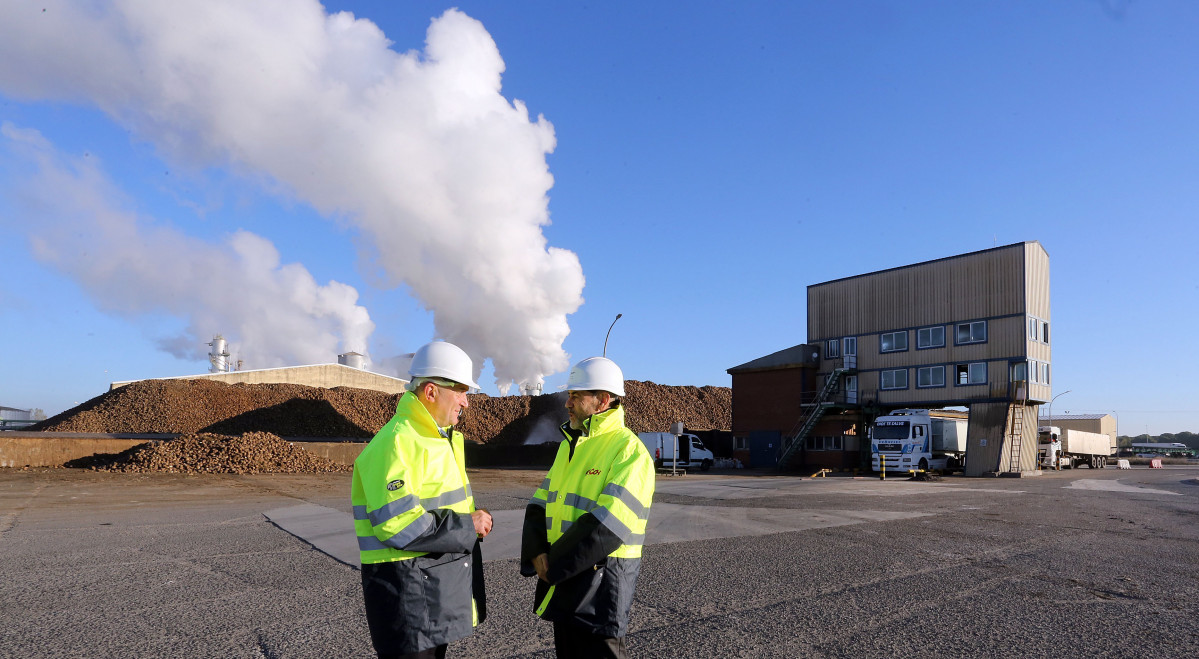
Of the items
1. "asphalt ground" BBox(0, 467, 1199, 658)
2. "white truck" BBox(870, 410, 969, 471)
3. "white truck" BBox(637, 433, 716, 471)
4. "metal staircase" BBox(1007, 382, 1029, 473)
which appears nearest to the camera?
"asphalt ground" BBox(0, 467, 1199, 658)

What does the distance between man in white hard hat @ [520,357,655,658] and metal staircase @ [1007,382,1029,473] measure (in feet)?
116

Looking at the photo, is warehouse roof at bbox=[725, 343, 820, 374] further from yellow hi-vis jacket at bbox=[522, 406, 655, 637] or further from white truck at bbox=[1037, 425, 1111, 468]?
yellow hi-vis jacket at bbox=[522, 406, 655, 637]

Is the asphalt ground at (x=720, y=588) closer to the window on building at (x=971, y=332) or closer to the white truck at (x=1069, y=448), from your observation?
the window on building at (x=971, y=332)

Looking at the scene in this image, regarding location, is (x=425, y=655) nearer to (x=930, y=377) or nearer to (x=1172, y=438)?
(x=930, y=377)

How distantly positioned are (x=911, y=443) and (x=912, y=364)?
613 centimetres

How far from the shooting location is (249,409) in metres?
49.4

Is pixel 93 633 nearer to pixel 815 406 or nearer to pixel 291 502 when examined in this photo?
pixel 291 502

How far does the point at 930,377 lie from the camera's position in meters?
36.8

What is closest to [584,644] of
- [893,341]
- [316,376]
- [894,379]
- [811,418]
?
[811,418]

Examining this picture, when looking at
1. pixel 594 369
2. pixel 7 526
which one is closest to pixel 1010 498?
pixel 594 369

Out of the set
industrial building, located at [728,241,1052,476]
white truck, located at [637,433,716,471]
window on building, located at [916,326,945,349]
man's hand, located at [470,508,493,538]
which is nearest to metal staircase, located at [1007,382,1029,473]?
industrial building, located at [728,241,1052,476]

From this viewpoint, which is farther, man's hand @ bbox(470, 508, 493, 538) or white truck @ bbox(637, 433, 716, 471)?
white truck @ bbox(637, 433, 716, 471)

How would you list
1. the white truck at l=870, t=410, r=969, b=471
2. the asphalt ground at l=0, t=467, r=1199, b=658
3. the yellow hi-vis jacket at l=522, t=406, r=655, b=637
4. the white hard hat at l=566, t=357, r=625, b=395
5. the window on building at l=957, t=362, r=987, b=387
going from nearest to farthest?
the yellow hi-vis jacket at l=522, t=406, r=655, b=637, the white hard hat at l=566, t=357, r=625, b=395, the asphalt ground at l=0, t=467, r=1199, b=658, the white truck at l=870, t=410, r=969, b=471, the window on building at l=957, t=362, r=987, b=387

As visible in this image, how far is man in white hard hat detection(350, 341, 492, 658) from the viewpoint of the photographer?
296cm
